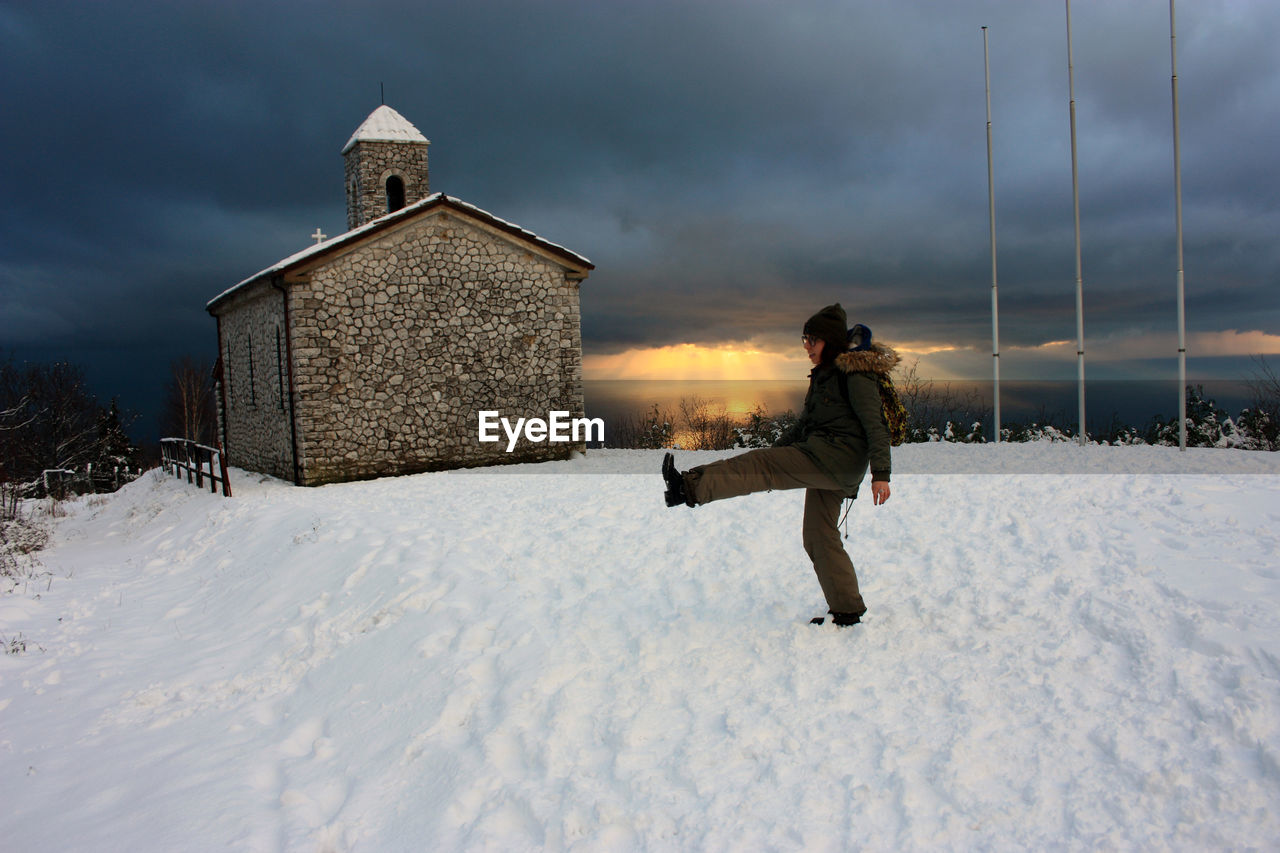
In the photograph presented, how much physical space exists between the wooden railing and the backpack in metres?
12.7

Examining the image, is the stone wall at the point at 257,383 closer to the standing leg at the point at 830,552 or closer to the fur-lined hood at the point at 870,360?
the standing leg at the point at 830,552

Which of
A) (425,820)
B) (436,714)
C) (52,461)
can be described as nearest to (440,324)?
(436,714)

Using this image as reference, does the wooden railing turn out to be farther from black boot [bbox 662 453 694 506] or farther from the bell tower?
black boot [bbox 662 453 694 506]

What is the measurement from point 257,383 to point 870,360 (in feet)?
51.6

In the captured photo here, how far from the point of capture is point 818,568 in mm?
4738

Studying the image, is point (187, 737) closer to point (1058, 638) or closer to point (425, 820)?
point (425, 820)

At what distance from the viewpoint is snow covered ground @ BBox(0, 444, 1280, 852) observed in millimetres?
3178

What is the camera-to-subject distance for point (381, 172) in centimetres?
1864

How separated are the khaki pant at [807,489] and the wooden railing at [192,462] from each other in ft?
39.4

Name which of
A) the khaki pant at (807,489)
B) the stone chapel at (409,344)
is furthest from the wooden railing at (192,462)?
the khaki pant at (807,489)

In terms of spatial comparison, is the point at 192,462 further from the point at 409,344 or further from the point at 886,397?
the point at 886,397

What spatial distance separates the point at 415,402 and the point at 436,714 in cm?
1102

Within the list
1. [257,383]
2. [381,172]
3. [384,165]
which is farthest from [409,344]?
[384,165]

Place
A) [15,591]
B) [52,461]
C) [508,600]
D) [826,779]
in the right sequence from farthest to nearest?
[52,461] < [15,591] < [508,600] < [826,779]
